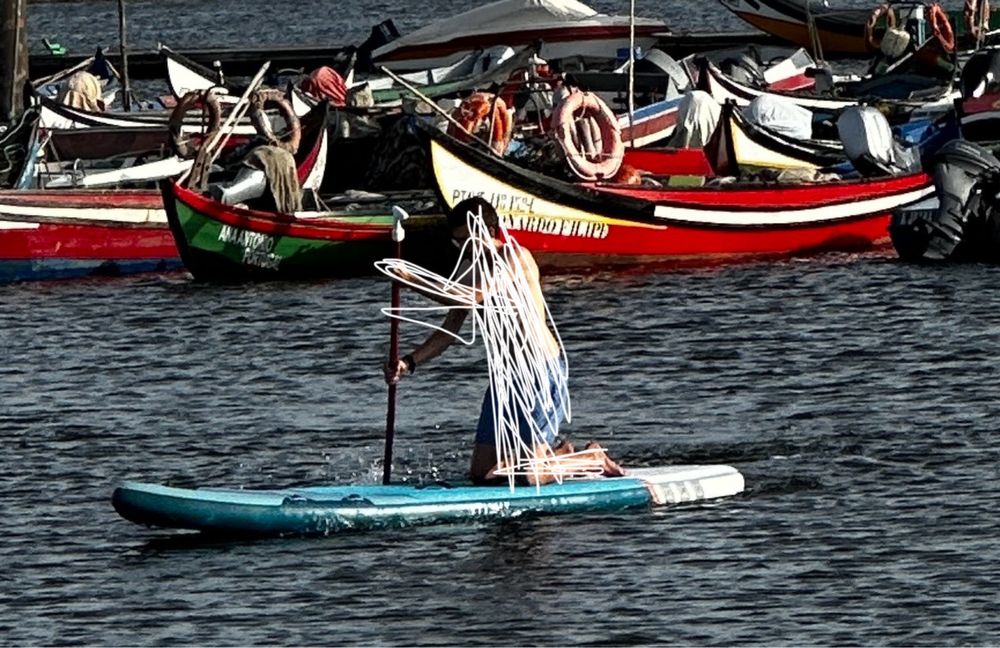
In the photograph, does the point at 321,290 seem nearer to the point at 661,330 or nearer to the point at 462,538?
the point at 661,330

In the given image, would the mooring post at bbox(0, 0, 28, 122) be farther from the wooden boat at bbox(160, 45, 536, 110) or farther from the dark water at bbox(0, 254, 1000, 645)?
the dark water at bbox(0, 254, 1000, 645)

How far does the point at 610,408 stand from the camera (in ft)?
62.7

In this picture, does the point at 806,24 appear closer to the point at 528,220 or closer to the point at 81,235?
the point at 528,220

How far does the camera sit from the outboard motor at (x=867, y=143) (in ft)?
92.3

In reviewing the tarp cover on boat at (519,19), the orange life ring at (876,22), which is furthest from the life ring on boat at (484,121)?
the orange life ring at (876,22)

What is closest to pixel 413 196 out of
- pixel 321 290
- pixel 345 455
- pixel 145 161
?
pixel 321 290

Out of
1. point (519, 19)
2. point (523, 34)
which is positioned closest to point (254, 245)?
point (523, 34)

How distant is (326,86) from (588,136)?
1102 cm

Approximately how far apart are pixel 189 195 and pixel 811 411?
29.7 feet

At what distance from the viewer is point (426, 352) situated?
568 inches

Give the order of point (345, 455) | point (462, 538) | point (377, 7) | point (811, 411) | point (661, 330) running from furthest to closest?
point (377, 7) < point (661, 330) < point (811, 411) < point (345, 455) < point (462, 538)

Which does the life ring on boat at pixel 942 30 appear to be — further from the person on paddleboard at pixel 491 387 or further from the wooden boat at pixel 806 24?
the person on paddleboard at pixel 491 387

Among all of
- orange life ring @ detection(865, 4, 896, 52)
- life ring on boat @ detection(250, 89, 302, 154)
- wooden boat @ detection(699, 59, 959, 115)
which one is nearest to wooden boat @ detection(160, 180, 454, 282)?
life ring on boat @ detection(250, 89, 302, 154)

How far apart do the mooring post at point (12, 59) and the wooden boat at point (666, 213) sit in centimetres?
1181
